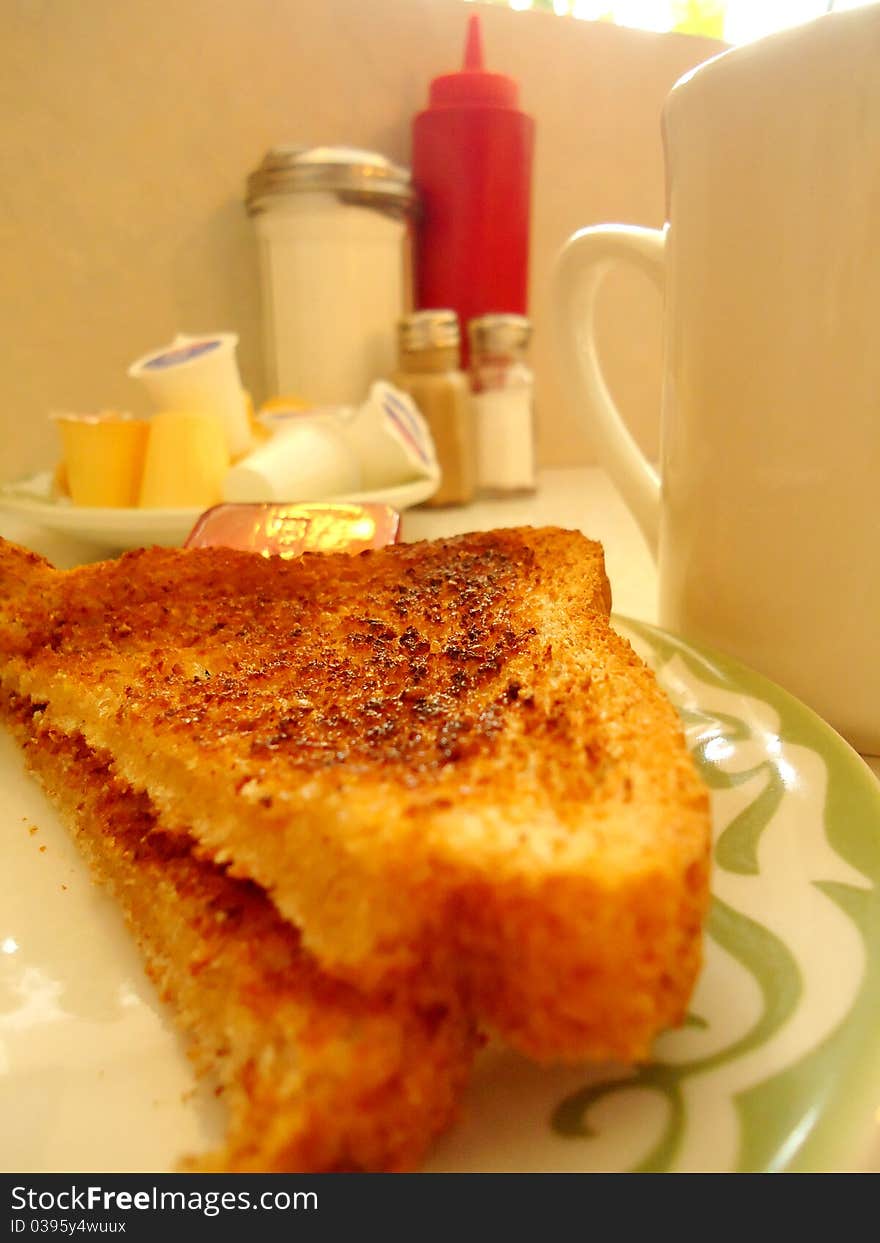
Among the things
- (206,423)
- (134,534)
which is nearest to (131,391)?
(206,423)

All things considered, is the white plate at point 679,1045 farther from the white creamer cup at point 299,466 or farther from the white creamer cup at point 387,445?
the white creamer cup at point 387,445

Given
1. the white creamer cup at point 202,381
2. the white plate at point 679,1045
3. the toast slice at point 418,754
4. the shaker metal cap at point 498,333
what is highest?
the shaker metal cap at point 498,333

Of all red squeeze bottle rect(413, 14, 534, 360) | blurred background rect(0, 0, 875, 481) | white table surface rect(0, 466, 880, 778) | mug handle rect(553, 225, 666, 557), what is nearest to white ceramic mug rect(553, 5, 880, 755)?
mug handle rect(553, 225, 666, 557)

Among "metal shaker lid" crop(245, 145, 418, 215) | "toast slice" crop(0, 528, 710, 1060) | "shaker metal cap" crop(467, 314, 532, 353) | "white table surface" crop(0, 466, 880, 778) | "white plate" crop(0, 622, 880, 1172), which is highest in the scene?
"metal shaker lid" crop(245, 145, 418, 215)

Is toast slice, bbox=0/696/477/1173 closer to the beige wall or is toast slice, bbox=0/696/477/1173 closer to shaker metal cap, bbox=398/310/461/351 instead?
shaker metal cap, bbox=398/310/461/351

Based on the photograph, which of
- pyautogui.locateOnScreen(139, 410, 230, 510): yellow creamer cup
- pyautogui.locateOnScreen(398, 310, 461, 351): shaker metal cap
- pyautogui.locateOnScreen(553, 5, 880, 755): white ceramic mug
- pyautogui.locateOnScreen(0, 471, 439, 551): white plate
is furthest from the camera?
pyautogui.locateOnScreen(398, 310, 461, 351): shaker metal cap

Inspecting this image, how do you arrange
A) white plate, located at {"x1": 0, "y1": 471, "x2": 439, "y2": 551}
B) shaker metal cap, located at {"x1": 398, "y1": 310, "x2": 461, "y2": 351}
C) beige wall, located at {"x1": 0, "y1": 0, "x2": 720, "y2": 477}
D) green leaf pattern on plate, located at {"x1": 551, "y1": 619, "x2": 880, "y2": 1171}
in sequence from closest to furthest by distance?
green leaf pattern on plate, located at {"x1": 551, "y1": 619, "x2": 880, "y2": 1171}
white plate, located at {"x1": 0, "y1": 471, "x2": 439, "y2": 551}
shaker metal cap, located at {"x1": 398, "y1": 310, "x2": 461, "y2": 351}
beige wall, located at {"x1": 0, "y1": 0, "x2": 720, "y2": 477}

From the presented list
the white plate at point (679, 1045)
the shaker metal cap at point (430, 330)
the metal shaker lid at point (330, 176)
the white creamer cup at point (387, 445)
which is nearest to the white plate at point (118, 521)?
the white creamer cup at point (387, 445)
